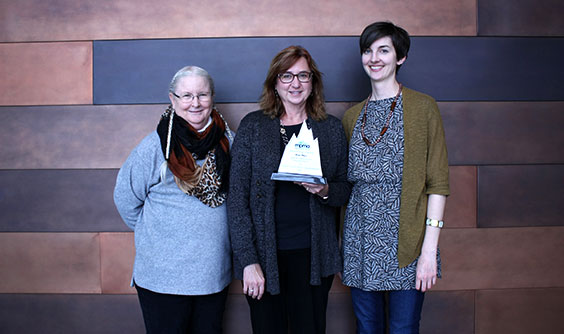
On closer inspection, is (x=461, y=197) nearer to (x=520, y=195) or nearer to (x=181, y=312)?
(x=520, y=195)

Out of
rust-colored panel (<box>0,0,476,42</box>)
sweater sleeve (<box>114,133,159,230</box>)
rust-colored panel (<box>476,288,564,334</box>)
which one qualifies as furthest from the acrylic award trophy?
rust-colored panel (<box>476,288,564,334</box>)

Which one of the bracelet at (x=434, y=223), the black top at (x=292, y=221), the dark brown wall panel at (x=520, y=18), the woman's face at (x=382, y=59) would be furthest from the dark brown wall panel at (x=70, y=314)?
the dark brown wall panel at (x=520, y=18)

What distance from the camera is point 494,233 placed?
2.02 metres

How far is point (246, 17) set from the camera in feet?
6.37

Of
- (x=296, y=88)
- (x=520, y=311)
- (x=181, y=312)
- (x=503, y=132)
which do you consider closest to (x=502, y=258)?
(x=520, y=311)

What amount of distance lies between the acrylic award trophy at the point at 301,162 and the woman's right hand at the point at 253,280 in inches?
15.7

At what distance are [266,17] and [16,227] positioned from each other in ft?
6.58

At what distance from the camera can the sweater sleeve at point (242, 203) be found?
1389mm

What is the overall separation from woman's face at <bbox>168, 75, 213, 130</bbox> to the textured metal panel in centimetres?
50

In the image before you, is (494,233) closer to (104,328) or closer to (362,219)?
(362,219)

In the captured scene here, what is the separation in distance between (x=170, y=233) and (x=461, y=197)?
66.7 inches

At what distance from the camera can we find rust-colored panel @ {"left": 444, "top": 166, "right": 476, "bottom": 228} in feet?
6.56

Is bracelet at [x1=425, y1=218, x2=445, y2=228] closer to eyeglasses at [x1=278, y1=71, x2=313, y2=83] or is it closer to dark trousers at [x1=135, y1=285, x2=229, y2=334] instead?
eyeglasses at [x1=278, y1=71, x2=313, y2=83]

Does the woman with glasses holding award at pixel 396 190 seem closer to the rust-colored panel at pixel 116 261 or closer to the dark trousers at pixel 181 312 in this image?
the dark trousers at pixel 181 312
